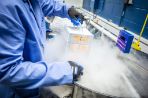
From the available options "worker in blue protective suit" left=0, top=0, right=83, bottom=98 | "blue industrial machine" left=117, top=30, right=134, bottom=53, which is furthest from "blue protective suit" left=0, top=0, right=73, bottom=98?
"blue industrial machine" left=117, top=30, right=134, bottom=53

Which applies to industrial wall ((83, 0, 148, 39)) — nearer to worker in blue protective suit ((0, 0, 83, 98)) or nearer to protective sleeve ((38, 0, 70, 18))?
protective sleeve ((38, 0, 70, 18))

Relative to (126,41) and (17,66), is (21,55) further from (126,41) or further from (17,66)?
(126,41)

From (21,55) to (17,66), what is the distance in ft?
0.19

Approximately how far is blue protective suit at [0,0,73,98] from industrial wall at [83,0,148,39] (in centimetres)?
118

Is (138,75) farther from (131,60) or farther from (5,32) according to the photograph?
(5,32)

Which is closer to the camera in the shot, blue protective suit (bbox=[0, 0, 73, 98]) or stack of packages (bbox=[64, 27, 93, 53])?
blue protective suit (bbox=[0, 0, 73, 98])

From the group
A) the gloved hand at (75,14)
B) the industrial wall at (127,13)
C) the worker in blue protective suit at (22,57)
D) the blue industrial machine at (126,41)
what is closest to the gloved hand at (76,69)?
the worker in blue protective suit at (22,57)

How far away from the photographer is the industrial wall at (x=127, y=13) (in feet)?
5.80

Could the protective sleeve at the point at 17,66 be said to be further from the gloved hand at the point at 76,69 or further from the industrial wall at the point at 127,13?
the industrial wall at the point at 127,13

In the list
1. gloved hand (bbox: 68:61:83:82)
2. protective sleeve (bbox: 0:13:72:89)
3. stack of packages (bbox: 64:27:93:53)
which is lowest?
stack of packages (bbox: 64:27:93:53)

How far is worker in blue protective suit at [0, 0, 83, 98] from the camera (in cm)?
73

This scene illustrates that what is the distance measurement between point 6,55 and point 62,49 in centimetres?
90

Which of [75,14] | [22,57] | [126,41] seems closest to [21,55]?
[22,57]

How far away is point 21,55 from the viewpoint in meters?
0.81
